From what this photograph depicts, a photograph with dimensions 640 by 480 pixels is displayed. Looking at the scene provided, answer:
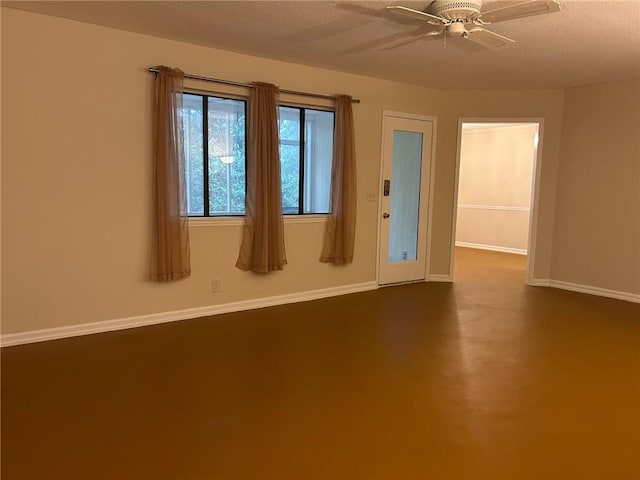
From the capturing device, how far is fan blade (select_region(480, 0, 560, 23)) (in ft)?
8.55

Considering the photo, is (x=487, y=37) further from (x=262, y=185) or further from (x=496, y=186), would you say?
(x=496, y=186)

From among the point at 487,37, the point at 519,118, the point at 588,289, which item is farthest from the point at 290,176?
the point at 588,289

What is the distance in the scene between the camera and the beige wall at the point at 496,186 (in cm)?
852

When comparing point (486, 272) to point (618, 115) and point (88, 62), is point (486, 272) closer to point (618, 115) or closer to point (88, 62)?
point (618, 115)

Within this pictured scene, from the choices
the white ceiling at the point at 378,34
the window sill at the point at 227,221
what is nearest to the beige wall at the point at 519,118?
the white ceiling at the point at 378,34

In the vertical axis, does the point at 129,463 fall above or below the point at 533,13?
below

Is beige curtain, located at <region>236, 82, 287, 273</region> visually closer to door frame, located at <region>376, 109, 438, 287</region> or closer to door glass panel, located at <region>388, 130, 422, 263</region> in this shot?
door frame, located at <region>376, 109, 438, 287</region>

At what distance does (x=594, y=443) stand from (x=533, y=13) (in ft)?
7.79

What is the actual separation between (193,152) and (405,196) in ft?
8.91

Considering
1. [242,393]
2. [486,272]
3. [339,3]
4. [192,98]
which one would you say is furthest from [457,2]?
[486,272]

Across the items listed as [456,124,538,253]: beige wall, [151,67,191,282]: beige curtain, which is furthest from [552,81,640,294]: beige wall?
[151,67,191,282]: beige curtain

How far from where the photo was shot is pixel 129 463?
2.16 meters

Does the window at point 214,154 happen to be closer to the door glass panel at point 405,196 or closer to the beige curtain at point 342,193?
the beige curtain at point 342,193

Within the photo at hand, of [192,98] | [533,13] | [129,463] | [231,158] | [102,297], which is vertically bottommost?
[129,463]
